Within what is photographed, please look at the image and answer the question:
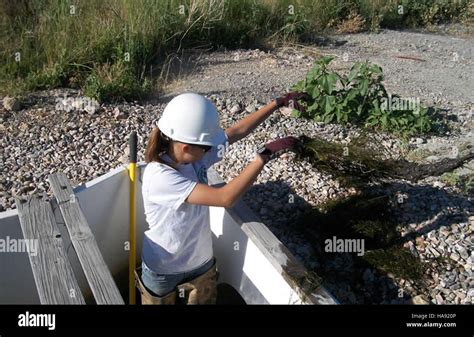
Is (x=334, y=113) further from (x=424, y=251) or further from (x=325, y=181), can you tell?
(x=424, y=251)

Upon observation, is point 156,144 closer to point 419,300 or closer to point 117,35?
point 419,300

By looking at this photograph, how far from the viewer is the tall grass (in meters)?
5.24

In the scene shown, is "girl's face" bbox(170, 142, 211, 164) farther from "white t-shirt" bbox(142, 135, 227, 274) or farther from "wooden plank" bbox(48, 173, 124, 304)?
"wooden plank" bbox(48, 173, 124, 304)

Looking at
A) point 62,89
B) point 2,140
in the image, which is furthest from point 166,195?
point 62,89

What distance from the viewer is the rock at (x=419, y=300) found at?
123 inches

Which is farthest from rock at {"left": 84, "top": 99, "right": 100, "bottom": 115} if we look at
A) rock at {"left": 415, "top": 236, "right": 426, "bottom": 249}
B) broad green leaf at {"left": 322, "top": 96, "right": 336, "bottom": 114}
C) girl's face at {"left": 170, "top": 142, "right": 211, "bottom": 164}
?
rock at {"left": 415, "top": 236, "right": 426, "bottom": 249}

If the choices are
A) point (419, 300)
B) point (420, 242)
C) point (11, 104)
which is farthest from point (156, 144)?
point (11, 104)

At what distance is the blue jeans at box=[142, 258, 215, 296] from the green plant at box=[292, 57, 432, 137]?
86.6 inches

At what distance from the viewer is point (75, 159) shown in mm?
4305

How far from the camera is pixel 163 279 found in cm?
276

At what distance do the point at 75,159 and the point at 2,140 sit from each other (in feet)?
2.04

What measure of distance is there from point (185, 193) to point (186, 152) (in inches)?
6.9

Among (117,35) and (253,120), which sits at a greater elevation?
(253,120)

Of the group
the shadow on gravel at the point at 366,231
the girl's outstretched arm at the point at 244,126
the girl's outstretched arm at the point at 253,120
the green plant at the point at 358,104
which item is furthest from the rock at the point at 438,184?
the girl's outstretched arm at the point at 244,126
